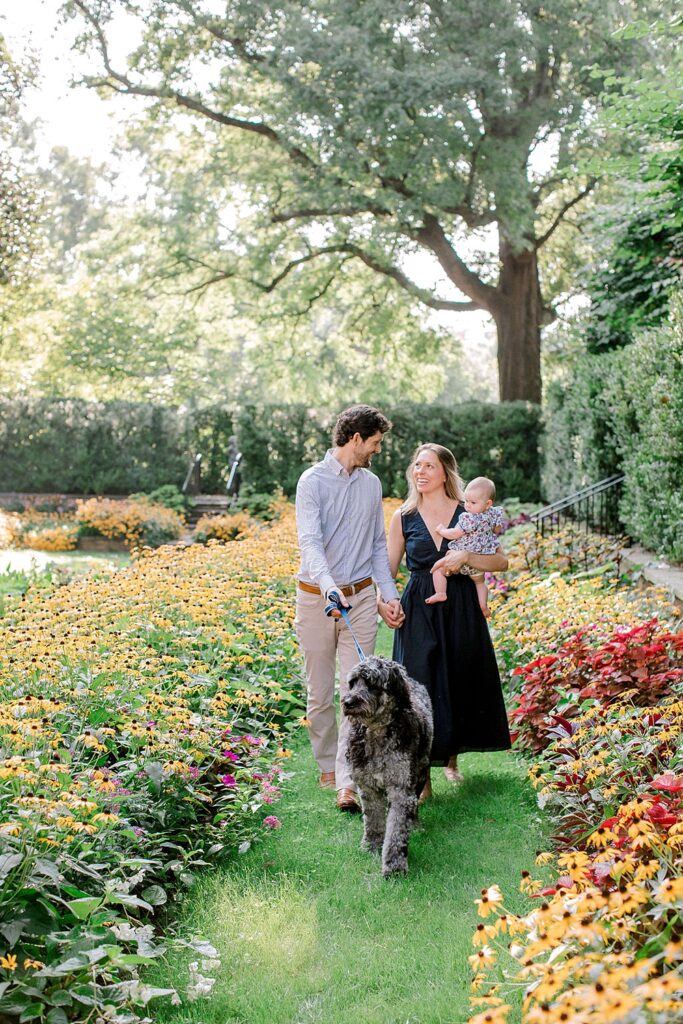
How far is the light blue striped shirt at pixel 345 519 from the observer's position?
5.25 metres

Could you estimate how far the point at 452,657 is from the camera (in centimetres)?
534

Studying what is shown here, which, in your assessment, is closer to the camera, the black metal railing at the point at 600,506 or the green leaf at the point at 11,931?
the green leaf at the point at 11,931

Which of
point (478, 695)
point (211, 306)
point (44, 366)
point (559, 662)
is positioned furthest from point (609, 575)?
point (44, 366)

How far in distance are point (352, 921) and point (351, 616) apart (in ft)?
5.66

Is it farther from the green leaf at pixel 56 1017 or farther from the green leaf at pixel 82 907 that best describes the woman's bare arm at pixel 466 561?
the green leaf at pixel 56 1017

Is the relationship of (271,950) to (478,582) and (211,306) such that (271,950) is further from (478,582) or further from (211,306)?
(211,306)

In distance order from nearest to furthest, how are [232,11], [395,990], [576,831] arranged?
1. [395,990]
2. [576,831]
3. [232,11]

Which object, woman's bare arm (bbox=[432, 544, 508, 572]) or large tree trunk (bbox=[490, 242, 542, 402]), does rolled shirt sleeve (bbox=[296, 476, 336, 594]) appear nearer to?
woman's bare arm (bbox=[432, 544, 508, 572])

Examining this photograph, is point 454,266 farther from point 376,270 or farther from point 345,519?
point 345,519

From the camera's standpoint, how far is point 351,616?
5391mm

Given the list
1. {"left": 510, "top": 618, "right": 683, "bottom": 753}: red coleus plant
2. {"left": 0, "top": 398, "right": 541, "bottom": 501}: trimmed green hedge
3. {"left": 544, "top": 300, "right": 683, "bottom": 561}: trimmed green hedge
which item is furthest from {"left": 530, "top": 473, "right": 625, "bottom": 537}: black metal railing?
{"left": 0, "top": 398, "right": 541, "bottom": 501}: trimmed green hedge

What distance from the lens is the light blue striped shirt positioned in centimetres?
525

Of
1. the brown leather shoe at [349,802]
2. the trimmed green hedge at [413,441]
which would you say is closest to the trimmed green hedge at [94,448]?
the trimmed green hedge at [413,441]

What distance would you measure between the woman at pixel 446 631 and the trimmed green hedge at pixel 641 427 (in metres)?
Answer: 3.56
